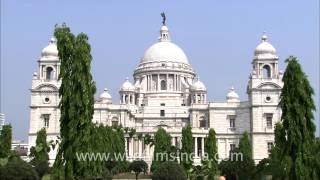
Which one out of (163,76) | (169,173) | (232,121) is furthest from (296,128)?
(163,76)

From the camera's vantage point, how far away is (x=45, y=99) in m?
82.1

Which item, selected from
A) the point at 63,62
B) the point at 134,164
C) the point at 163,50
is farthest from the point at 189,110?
the point at 63,62

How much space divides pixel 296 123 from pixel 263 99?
49.7m

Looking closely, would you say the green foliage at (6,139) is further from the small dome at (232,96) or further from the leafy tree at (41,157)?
the small dome at (232,96)

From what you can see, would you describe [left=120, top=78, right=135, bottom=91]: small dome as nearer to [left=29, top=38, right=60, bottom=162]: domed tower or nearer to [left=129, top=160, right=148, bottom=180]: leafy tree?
[left=29, top=38, right=60, bottom=162]: domed tower

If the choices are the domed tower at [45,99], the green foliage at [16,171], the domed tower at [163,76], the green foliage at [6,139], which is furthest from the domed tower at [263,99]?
the green foliage at [16,171]

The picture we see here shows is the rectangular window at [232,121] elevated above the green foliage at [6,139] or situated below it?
above

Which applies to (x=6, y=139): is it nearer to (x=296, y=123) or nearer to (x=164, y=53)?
(x=164, y=53)

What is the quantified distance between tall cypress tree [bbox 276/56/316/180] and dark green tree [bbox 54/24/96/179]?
11.6 meters

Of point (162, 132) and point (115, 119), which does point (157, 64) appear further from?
point (162, 132)

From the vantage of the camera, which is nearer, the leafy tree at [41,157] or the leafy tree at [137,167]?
the leafy tree at [41,157]

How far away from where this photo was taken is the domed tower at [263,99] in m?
78.2

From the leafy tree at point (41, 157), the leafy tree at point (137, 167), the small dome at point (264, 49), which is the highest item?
the small dome at point (264, 49)

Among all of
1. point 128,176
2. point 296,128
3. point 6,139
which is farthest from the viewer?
point 6,139
